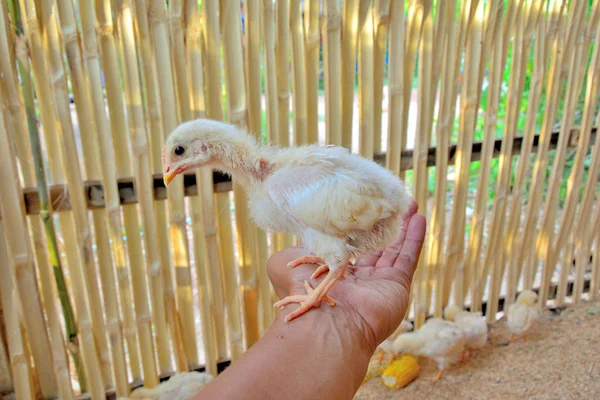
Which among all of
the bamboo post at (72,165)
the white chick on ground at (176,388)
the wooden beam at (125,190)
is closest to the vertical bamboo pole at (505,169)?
the wooden beam at (125,190)

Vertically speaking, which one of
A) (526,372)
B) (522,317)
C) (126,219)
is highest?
(126,219)

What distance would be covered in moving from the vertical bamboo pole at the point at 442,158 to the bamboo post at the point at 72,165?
61.6 inches

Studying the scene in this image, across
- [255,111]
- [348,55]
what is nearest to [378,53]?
[348,55]

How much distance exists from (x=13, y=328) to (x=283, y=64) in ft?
5.01

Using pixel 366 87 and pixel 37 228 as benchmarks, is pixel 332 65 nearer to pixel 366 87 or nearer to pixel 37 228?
pixel 366 87

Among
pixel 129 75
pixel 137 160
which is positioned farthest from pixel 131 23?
pixel 137 160

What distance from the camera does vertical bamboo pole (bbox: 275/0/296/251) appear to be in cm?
192

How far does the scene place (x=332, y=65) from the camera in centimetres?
203

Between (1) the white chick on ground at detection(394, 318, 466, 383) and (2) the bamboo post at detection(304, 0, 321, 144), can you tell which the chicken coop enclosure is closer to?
(2) the bamboo post at detection(304, 0, 321, 144)

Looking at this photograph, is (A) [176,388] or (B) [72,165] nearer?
(B) [72,165]

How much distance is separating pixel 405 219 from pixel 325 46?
78 centimetres

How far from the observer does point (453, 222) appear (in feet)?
8.56

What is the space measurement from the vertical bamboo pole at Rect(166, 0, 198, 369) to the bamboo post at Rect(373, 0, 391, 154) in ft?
2.68

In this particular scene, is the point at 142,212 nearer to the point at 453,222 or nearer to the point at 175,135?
the point at 175,135
